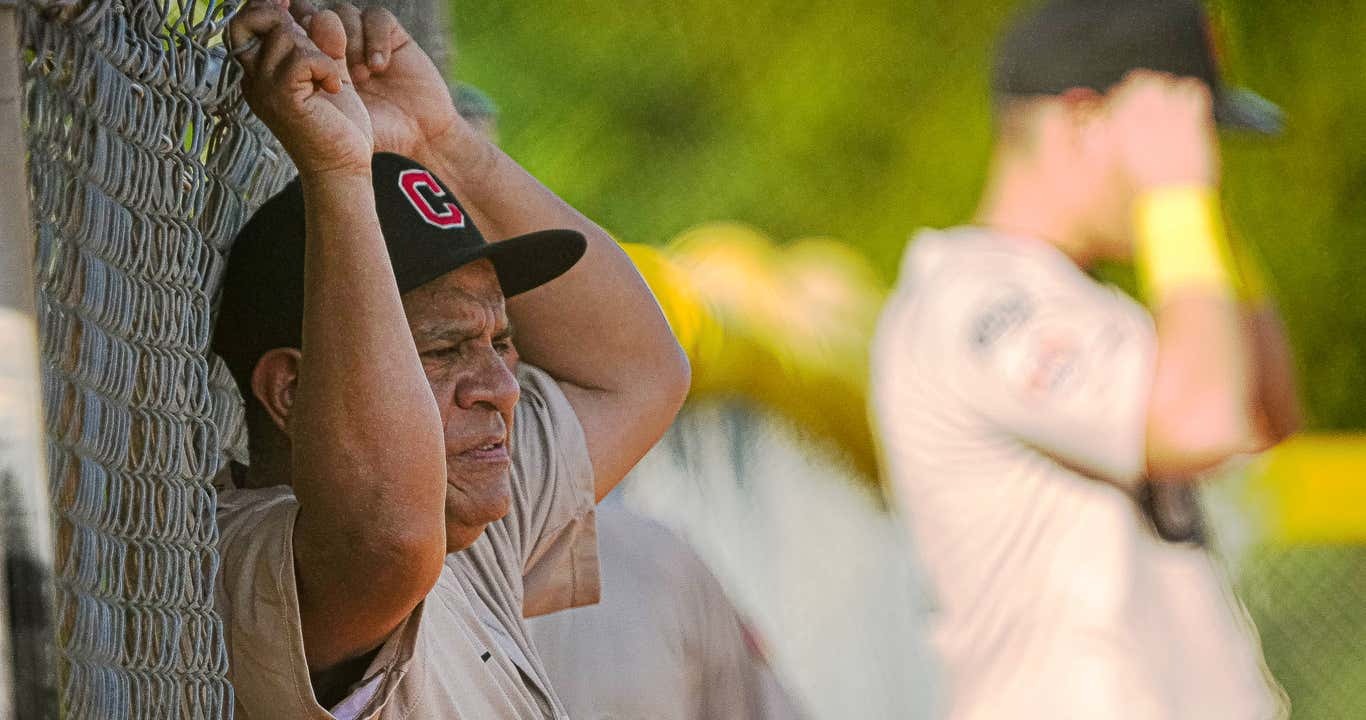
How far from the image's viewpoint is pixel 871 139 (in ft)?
14.4

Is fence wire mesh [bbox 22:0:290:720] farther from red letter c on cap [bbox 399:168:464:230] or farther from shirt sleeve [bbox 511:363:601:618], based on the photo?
shirt sleeve [bbox 511:363:601:618]

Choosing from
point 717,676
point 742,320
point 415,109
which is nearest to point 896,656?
point 742,320

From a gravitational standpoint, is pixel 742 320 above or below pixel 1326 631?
above

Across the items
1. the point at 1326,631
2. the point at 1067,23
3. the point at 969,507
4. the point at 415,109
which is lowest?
the point at 1326,631

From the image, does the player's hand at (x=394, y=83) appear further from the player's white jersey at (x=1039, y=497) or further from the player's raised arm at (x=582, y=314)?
the player's white jersey at (x=1039, y=497)

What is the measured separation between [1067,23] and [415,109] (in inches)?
110

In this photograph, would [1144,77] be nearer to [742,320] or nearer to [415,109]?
[742,320]

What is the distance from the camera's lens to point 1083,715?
11.2ft

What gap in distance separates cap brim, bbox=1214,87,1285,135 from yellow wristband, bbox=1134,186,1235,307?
0.60 feet

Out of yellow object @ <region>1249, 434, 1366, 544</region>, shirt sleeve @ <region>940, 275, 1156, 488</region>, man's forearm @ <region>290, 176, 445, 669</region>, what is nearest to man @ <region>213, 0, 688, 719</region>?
man's forearm @ <region>290, 176, 445, 669</region>

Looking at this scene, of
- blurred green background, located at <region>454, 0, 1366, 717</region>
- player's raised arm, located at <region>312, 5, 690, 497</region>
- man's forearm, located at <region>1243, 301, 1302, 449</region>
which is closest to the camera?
player's raised arm, located at <region>312, 5, 690, 497</region>

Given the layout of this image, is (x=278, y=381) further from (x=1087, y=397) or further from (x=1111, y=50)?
(x=1111, y=50)

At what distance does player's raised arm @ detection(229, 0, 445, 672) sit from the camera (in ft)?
3.44

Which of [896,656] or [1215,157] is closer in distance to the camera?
[896,656]
